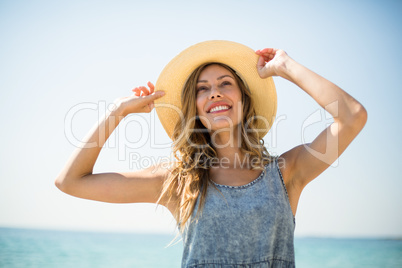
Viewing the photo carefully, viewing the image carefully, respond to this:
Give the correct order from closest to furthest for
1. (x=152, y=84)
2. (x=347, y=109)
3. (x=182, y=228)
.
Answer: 1. (x=347, y=109)
2. (x=182, y=228)
3. (x=152, y=84)

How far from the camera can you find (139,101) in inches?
109

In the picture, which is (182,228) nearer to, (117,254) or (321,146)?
(321,146)

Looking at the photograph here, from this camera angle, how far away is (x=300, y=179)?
2607mm

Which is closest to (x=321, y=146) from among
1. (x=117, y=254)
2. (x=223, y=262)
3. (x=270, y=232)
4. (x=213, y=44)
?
(x=270, y=232)

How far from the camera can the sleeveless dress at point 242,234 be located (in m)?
2.31

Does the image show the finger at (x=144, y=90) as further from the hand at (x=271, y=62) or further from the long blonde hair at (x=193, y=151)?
the hand at (x=271, y=62)

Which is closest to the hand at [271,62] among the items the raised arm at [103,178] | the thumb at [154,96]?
the thumb at [154,96]

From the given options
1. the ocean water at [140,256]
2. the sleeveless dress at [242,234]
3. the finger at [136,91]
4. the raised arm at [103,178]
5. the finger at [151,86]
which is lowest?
the sleeveless dress at [242,234]

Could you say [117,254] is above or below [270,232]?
above

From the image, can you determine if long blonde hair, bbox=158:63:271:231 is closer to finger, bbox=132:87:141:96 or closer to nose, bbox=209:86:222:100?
nose, bbox=209:86:222:100

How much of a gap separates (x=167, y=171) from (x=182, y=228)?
476mm

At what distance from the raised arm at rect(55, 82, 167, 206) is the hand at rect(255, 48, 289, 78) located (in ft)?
3.97

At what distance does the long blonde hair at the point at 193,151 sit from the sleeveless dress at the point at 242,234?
0.44ft

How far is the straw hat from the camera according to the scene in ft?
10.2
